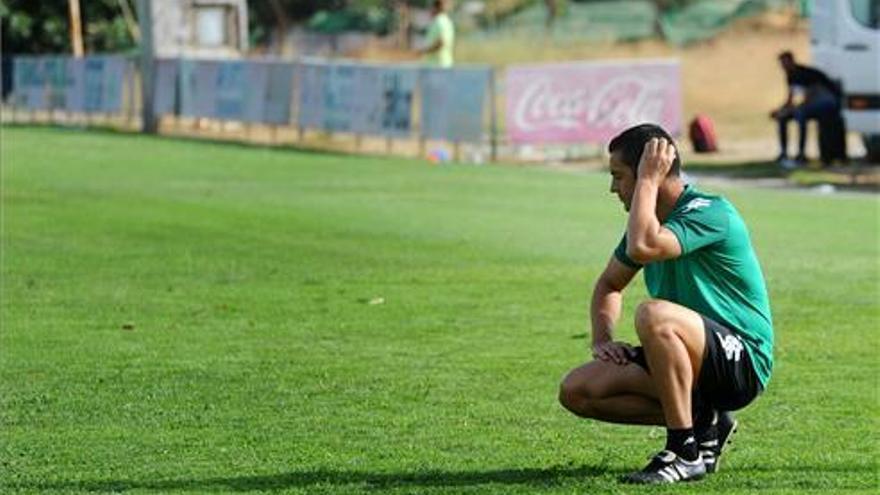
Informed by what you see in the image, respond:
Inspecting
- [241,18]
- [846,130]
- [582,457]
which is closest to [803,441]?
[582,457]

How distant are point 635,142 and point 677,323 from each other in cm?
63

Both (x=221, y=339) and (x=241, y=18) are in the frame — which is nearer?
(x=221, y=339)

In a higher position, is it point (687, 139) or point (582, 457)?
point (582, 457)

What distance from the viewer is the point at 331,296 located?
15188 mm

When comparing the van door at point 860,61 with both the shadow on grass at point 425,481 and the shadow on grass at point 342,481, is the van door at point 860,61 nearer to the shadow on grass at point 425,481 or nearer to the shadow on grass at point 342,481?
the shadow on grass at point 425,481

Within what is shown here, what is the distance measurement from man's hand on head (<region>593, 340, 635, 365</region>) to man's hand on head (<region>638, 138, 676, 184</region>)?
632mm

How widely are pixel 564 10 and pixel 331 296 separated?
55.5 m

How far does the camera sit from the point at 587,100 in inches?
1304

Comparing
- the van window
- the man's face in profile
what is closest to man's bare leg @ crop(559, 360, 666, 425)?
the man's face in profile

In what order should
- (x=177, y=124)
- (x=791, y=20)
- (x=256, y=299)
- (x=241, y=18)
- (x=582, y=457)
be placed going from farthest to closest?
(x=791, y=20) < (x=241, y=18) < (x=177, y=124) < (x=256, y=299) < (x=582, y=457)

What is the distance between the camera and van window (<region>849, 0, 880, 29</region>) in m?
30.7

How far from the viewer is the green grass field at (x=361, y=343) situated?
880 cm

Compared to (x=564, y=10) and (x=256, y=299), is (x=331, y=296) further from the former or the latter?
(x=564, y=10)

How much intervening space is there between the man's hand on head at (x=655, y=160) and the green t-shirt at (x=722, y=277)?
6.8 inches
